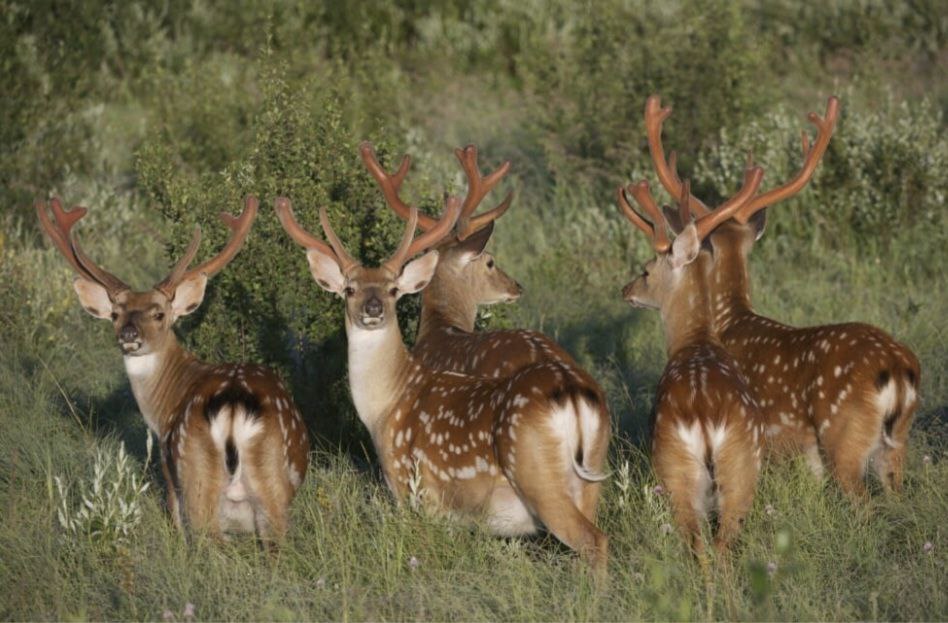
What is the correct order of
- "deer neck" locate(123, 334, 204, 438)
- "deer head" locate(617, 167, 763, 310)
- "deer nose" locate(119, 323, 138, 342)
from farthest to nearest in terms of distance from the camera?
"deer head" locate(617, 167, 763, 310), "deer neck" locate(123, 334, 204, 438), "deer nose" locate(119, 323, 138, 342)

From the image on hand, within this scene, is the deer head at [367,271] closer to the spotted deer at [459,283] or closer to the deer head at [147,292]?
the deer head at [147,292]

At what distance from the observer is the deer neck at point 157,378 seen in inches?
243

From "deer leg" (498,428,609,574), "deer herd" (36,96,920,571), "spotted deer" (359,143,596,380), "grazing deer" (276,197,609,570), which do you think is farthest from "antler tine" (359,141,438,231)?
"deer leg" (498,428,609,574)

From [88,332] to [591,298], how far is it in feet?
10.1

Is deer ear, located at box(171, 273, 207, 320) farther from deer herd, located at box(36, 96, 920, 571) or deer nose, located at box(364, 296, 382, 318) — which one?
deer nose, located at box(364, 296, 382, 318)

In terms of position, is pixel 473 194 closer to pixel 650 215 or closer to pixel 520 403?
pixel 650 215

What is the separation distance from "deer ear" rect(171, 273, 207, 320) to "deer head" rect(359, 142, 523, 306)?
4.33ft

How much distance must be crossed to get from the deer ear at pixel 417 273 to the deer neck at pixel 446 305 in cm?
98

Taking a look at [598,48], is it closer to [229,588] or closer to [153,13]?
[153,13]

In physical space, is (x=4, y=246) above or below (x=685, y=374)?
below

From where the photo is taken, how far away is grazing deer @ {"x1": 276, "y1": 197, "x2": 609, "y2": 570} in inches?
204

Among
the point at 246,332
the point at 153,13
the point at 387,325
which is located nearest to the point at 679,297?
the point at 387,325

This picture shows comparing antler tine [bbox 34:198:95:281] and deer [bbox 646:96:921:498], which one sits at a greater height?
antler tine [bbox 34:198:95:281]

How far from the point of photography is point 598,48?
1159 cm
